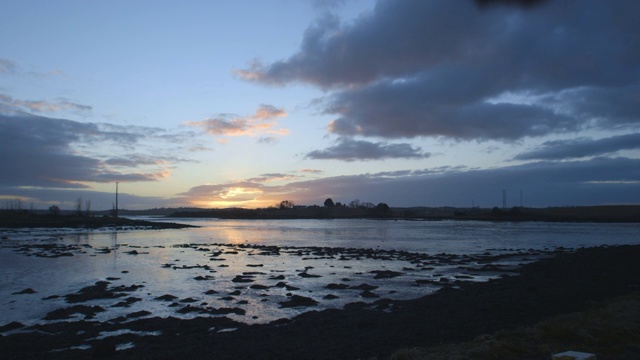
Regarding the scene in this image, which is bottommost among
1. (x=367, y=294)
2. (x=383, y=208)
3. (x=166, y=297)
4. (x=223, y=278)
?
(x=223, y=278)

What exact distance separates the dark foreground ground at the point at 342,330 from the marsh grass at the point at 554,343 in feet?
0.47

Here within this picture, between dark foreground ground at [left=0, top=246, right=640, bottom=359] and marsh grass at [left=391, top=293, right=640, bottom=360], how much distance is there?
0.47 feet

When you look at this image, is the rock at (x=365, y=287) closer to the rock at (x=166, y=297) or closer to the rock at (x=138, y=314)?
the rock at (x=166, y=297)

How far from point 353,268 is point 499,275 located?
28.3 ft

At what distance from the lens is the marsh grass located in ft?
24.6

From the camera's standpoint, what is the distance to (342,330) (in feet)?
38.3

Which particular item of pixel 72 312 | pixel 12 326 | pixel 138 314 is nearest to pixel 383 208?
pixel 138 314

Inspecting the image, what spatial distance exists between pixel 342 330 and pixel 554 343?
17.7 ft

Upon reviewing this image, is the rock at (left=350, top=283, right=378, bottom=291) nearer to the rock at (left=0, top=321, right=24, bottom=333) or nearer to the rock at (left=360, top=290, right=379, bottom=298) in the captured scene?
the rock at (left=360, top=290, right=379, bottom=298)

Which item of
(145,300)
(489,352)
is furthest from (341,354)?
(145,300)

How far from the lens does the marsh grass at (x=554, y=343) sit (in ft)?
24.6

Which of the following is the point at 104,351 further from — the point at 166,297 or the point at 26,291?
the point at 26,291

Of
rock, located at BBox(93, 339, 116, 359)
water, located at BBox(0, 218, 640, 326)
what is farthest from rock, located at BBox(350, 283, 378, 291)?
rock, located at BBox(93, 339, 116, 359)

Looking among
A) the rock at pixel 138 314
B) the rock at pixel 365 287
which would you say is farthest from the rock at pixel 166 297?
the rock at pixel 365 287
